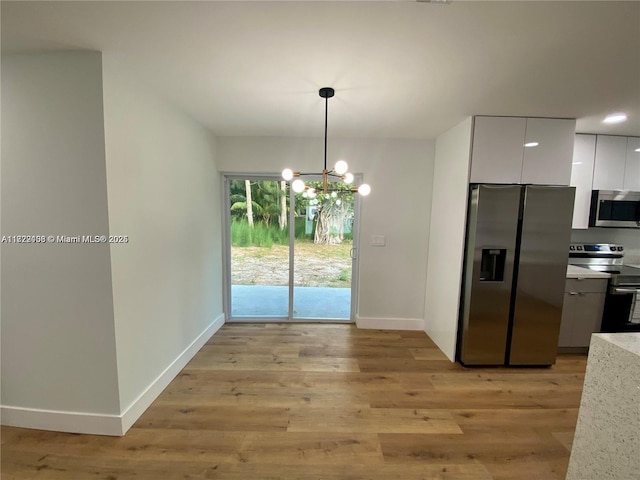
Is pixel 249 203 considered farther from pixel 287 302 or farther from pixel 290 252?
pixel 287 302

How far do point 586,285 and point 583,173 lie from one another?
50.6 inches

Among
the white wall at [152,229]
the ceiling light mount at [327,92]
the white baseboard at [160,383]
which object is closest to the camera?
the white wall at [152,229]

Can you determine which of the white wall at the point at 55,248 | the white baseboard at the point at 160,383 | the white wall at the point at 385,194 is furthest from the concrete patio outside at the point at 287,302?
the white wall at the point at 55,248

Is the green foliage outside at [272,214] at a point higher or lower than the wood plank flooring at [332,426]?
higher

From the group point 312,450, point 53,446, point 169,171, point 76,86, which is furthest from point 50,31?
point 312,450

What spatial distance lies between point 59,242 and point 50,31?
122 centimetres

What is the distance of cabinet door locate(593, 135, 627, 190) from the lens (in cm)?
291

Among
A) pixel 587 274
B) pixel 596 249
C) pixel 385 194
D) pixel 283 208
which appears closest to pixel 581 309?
pixel 587 274

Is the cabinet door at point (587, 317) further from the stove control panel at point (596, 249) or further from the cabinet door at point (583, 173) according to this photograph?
the cabinet door at point (583, 173)

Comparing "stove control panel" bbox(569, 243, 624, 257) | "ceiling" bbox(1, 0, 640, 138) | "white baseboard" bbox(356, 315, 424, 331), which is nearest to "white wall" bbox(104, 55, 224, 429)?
"ceiling" bbox(1, 0, 640, 138)

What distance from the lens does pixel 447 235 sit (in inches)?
116

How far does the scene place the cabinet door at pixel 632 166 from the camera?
291 centimetres

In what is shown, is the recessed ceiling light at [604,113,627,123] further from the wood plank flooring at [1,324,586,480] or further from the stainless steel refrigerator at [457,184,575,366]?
the wood plank flooring at [1,324,586,480]

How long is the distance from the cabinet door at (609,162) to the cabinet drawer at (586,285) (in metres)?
1.08
